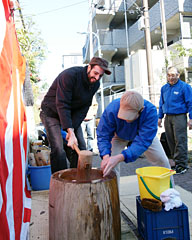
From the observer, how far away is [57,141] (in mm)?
2816

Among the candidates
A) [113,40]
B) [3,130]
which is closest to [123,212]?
[3,130]

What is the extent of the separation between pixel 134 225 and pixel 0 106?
66.6 inches

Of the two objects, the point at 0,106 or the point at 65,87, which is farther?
the point at 65,87

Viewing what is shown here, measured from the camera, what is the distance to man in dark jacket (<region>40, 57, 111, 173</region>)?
2.59 metres

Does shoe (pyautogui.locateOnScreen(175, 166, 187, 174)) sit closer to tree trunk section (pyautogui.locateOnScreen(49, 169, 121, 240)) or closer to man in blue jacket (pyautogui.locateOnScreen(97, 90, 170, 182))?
man in blue jacket (pyautogui.locateOnScreen(97, 90, 170, 182))

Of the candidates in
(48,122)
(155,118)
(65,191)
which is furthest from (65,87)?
(65,191)

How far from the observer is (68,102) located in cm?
265

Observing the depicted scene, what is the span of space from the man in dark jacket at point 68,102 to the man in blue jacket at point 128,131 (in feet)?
1.39

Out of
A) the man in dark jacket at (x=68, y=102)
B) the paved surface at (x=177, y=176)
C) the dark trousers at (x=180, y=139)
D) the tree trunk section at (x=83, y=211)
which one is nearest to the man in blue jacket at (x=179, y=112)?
the dark trousers at (x=180, y=139)

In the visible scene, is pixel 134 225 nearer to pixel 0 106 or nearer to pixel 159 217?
pixel 159 217

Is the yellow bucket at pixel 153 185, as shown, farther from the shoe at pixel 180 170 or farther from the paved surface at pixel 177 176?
the shoe at pixel 180 170

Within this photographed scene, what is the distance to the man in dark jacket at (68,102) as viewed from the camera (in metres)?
2.59

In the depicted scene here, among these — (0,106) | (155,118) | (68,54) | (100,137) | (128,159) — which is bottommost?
(128,159)

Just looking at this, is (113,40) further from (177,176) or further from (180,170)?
(177,176)
